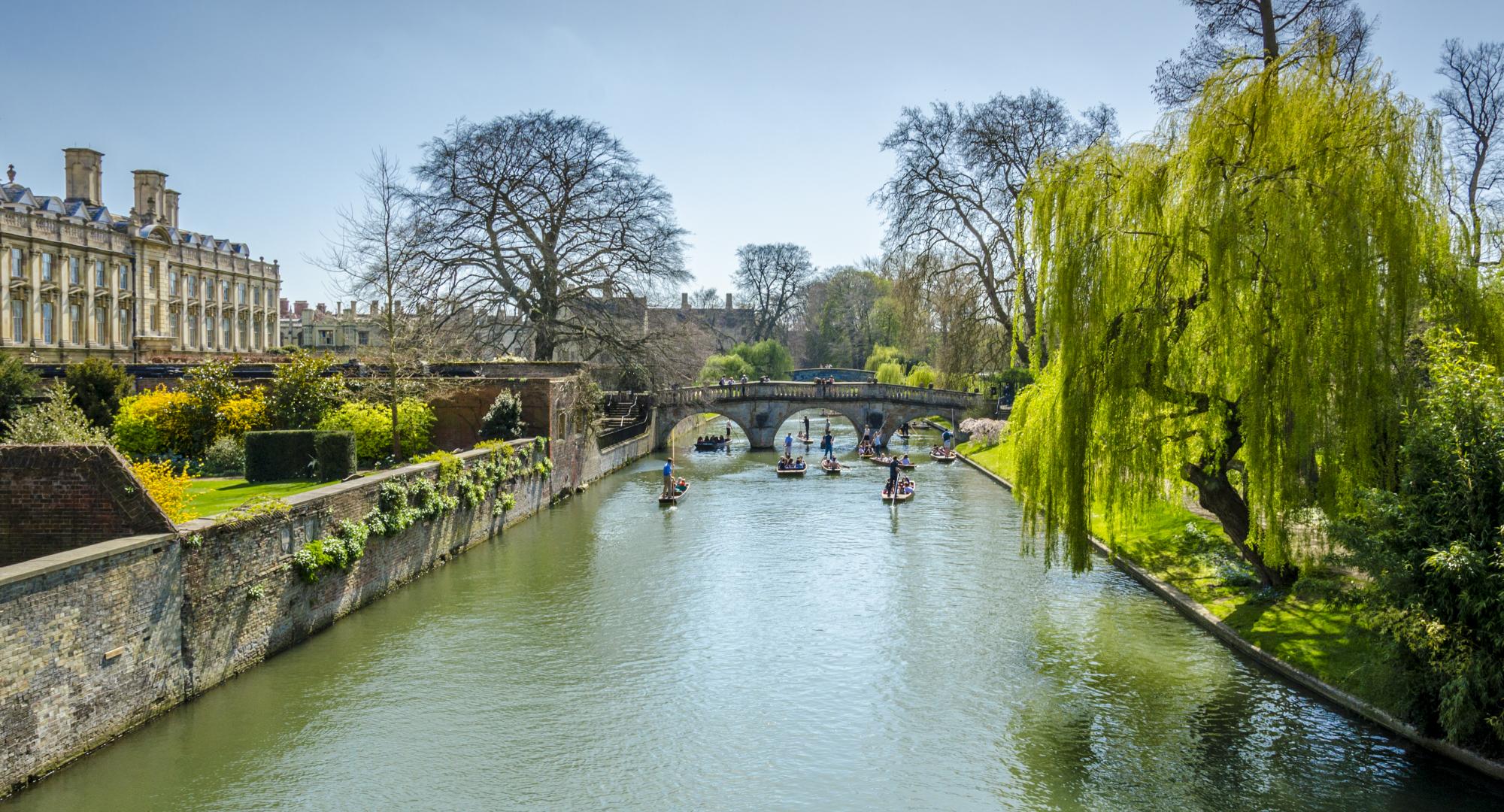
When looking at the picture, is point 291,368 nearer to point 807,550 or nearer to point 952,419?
point 807,550

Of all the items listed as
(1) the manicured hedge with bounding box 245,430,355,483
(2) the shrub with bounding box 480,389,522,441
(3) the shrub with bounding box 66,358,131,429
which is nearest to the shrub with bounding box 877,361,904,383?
(2) the shrub with bounding box 480,389,522,441

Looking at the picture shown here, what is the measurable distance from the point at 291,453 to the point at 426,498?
316cm

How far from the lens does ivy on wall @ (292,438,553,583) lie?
15.1m

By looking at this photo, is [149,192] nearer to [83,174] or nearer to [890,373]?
[83,174]

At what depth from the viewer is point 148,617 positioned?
11.2 metres

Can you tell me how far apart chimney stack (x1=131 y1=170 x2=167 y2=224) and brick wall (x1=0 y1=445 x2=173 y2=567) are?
5526 cm

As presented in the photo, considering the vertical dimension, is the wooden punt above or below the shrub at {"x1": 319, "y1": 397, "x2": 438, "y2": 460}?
below

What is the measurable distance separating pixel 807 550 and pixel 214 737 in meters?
12.9

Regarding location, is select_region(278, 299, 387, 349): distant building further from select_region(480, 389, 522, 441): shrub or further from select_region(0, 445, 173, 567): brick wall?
select_region(0, 445, 173, 567): brick wall

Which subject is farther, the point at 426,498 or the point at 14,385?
the point at 14,385

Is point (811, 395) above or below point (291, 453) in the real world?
above

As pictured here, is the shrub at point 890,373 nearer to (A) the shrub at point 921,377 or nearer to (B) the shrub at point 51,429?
(A) the shrub at point 921,377

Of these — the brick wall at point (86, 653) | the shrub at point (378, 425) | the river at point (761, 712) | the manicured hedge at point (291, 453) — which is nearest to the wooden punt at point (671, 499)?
the shrub at point (378, 425)

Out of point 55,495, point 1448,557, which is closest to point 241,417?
Result: point 55,495
